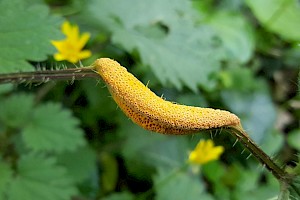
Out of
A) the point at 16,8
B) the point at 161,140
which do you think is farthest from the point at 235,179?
the point at 16,8

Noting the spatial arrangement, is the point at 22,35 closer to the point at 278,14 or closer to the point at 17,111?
the point at 17,111

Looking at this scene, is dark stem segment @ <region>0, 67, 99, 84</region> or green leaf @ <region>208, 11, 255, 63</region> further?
green leaf @ <region>208, 11, 255, 63</region>

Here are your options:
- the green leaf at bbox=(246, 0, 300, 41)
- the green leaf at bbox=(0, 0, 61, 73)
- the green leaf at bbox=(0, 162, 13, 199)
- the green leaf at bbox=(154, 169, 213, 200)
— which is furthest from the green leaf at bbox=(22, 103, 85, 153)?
the green leaf at bbox=(246, 0, 300, 41)

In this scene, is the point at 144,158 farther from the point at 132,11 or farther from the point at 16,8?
the point at 16,8

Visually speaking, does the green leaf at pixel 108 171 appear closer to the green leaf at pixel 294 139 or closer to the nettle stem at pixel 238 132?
the green leaf at pixel 294 139

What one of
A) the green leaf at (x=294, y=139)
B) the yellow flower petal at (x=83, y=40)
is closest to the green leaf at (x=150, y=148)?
the yellow flower petal at (x=83, y=40)

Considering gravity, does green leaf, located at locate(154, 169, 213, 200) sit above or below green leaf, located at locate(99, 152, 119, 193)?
above

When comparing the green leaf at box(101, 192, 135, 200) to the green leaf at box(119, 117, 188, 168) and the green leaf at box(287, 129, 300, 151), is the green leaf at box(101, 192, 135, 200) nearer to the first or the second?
the green leaf at box(119, 117, 188, 168)
